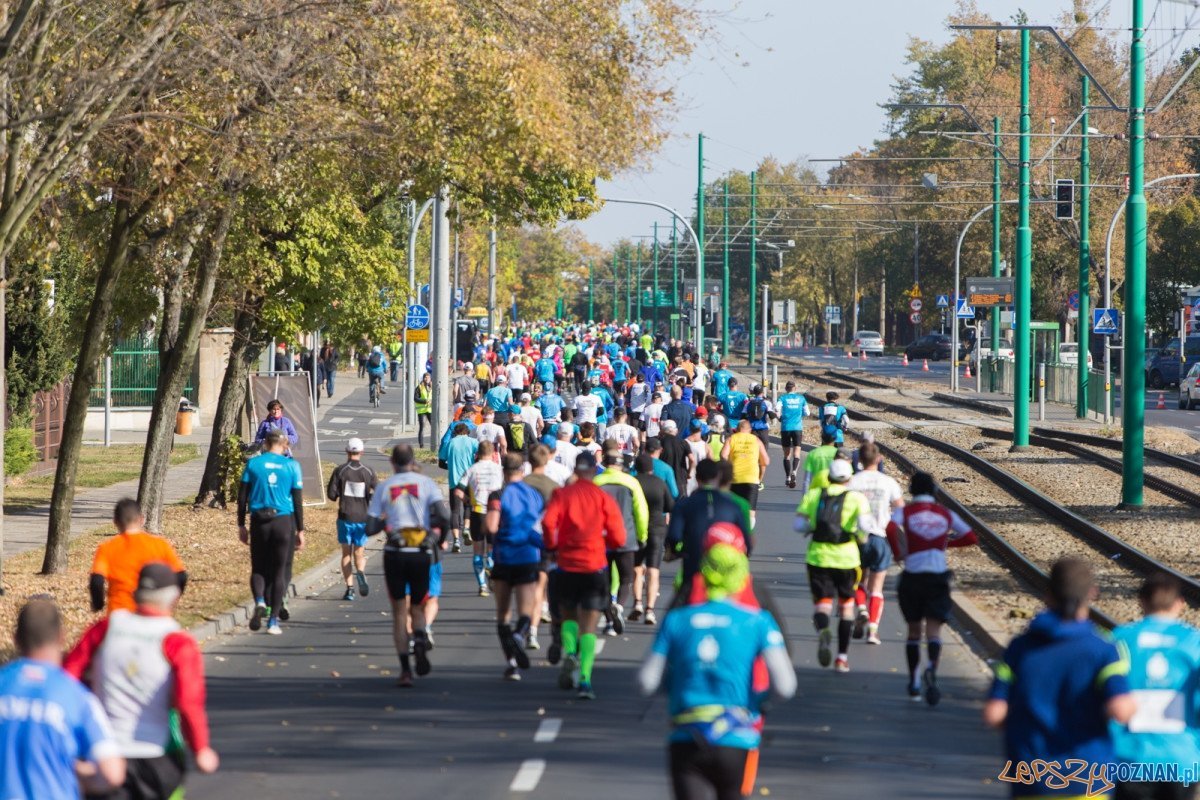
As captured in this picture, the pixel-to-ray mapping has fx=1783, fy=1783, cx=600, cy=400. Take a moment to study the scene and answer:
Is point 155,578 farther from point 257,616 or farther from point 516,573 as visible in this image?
point 257,616

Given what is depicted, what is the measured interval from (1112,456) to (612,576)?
23.3m

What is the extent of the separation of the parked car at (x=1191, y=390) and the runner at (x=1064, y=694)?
165ft

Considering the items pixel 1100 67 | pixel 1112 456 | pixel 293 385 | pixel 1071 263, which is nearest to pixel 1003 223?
pixel 1071 263

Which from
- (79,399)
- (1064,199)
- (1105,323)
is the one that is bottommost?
(79,399)

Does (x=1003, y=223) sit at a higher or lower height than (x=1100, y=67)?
lower

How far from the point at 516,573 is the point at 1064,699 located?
700 centimetres

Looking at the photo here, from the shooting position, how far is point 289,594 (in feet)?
58.5

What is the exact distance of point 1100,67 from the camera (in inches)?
3423

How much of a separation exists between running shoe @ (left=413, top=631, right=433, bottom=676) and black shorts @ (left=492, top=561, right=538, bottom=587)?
28.6 inches

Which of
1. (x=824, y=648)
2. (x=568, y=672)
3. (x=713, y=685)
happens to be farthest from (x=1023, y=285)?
(x=713, y=685)

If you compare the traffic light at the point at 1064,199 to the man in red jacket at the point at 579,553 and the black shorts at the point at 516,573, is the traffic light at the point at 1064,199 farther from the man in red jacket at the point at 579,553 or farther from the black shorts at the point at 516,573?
the man in red jacket at the point at 579,553

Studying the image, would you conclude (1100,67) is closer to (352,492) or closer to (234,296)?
(234,296)

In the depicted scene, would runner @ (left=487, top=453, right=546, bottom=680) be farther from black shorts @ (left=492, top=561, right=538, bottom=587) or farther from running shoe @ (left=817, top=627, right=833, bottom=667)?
running shoe @ (left=817, top=627, right=833, bottom=667)

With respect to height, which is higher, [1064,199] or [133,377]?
[1064,199]
